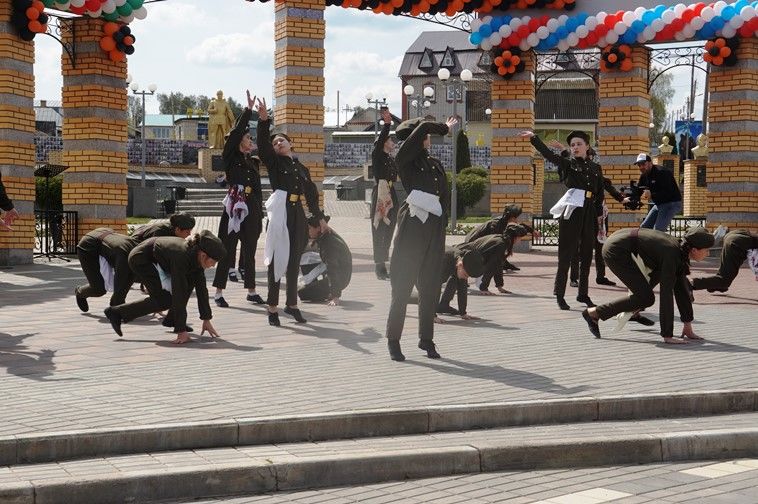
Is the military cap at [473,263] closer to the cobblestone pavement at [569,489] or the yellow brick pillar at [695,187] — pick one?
the cobblestone pavement at [569,489]

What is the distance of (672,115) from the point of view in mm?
95500

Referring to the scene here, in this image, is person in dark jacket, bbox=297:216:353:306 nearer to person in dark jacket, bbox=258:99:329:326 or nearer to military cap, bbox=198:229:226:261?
person in dark jacket, bbox=258:99:329:326

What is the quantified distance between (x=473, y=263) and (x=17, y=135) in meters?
8.06

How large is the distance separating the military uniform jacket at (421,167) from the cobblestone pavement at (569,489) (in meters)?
3.44

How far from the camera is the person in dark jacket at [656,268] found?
9.99 m

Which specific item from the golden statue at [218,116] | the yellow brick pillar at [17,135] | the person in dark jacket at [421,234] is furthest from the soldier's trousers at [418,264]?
the golden statue at [218,116]

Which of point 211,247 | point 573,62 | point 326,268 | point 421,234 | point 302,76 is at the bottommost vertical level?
point 326,268

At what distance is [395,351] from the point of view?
903cm

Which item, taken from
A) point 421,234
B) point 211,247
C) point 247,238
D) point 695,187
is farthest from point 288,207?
point 695,187

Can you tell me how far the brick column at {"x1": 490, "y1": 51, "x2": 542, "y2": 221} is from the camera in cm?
2089

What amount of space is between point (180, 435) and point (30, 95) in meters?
11.7

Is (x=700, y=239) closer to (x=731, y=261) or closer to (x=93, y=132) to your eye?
(x=731, y=261)

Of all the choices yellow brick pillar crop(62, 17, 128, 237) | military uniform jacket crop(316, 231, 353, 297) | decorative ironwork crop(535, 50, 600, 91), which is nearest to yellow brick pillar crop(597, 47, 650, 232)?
decorative ironwork crop(535, 50, 600, 91)

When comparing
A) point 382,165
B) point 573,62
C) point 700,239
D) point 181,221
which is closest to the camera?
point 700,239
